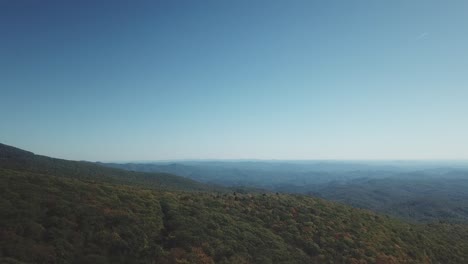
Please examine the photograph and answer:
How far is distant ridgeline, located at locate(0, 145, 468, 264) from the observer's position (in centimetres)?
2231

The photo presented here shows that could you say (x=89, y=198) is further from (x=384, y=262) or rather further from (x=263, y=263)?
(x=384, y=262)

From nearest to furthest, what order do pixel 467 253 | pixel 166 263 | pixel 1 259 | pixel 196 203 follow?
pixel 1 259
pixel 166 263
pixel 196 203
pixel 467 253

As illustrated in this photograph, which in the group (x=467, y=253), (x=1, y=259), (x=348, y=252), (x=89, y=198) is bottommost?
(x=467, y=253)

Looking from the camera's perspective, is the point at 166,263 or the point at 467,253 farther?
the point at 467,253

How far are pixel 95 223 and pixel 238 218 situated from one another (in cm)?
1701

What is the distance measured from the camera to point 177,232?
92.8ft

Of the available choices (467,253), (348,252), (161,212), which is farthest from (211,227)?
(467,253)

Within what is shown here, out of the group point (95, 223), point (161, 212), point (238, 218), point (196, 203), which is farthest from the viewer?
point (196, 203)

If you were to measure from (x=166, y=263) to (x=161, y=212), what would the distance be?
10.9 m

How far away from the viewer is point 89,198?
31266 millimetres

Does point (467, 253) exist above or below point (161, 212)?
below

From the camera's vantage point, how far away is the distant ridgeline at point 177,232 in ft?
73.2

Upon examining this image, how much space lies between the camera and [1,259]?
17.8 meters

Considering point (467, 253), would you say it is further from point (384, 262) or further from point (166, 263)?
point (166, 263)
